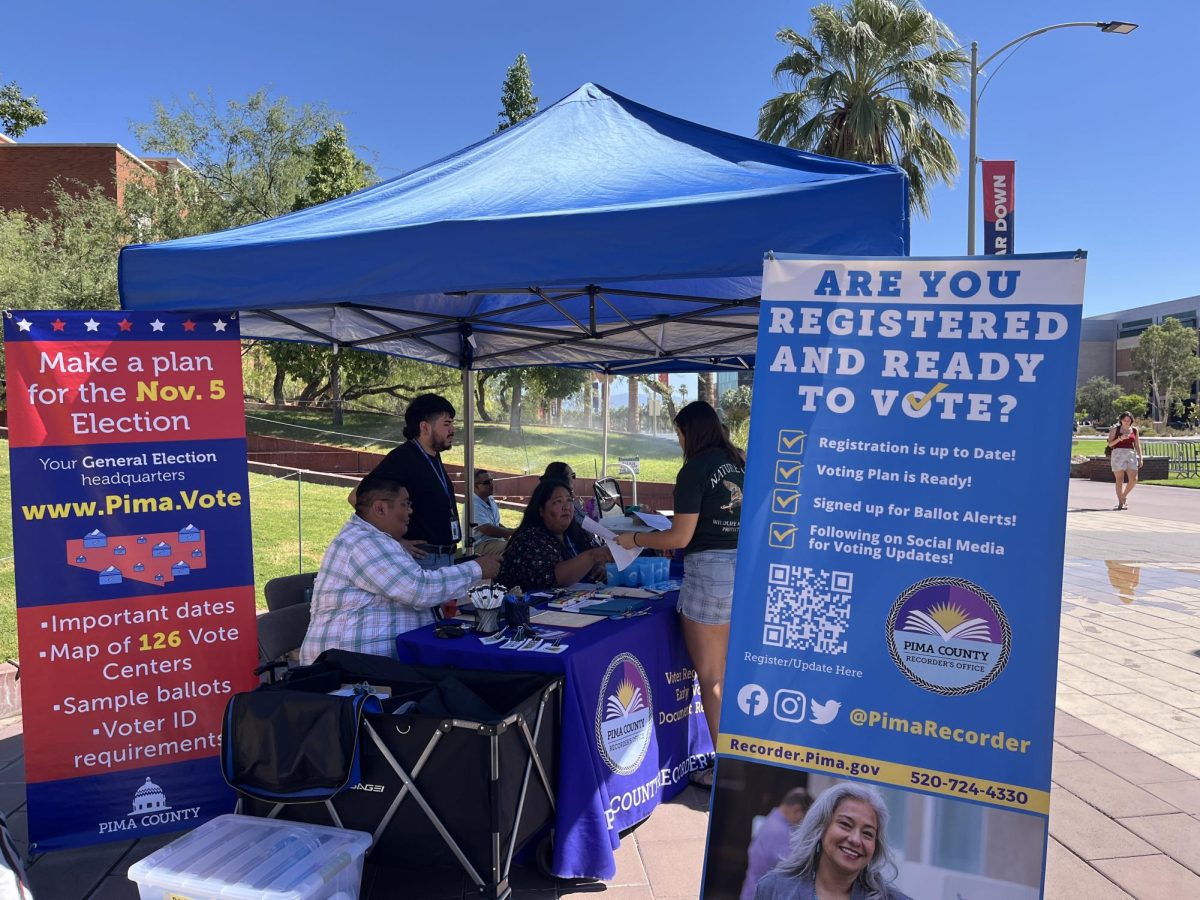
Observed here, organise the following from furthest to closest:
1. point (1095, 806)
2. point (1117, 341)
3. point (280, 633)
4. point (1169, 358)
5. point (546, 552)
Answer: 1. point (1117, 341)
2. point (1169, 358)
3. point (546, 552)
4. point (280, 633)
5. point (1095, 806)

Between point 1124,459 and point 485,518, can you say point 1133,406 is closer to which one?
point 1124,459

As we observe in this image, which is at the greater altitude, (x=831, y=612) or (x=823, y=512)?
(x=823, y=512)

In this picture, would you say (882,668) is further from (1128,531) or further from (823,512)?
(1128,531)

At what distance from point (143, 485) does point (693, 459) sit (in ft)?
7.36

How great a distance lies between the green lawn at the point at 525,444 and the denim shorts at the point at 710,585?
989 cm

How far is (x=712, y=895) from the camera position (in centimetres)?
214

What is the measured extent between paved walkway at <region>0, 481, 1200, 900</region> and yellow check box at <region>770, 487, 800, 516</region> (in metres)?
1.46

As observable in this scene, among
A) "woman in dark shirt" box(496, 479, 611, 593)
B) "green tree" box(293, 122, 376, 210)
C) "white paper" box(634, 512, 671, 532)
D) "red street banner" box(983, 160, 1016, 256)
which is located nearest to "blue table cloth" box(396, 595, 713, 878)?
"white paper" box(634, 512, 671, 532)

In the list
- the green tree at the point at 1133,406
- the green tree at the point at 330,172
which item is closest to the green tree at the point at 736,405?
the green tree at the point at 330,172

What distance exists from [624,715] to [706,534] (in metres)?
0.82

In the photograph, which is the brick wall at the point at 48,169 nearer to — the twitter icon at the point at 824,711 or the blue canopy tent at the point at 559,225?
the blue canopy tent at the point at 559,225

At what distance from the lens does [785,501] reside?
7.29 ft

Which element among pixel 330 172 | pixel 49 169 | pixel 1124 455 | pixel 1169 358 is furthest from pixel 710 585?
pixel 1169 358

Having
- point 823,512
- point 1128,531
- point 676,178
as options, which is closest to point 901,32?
point 1128,531
